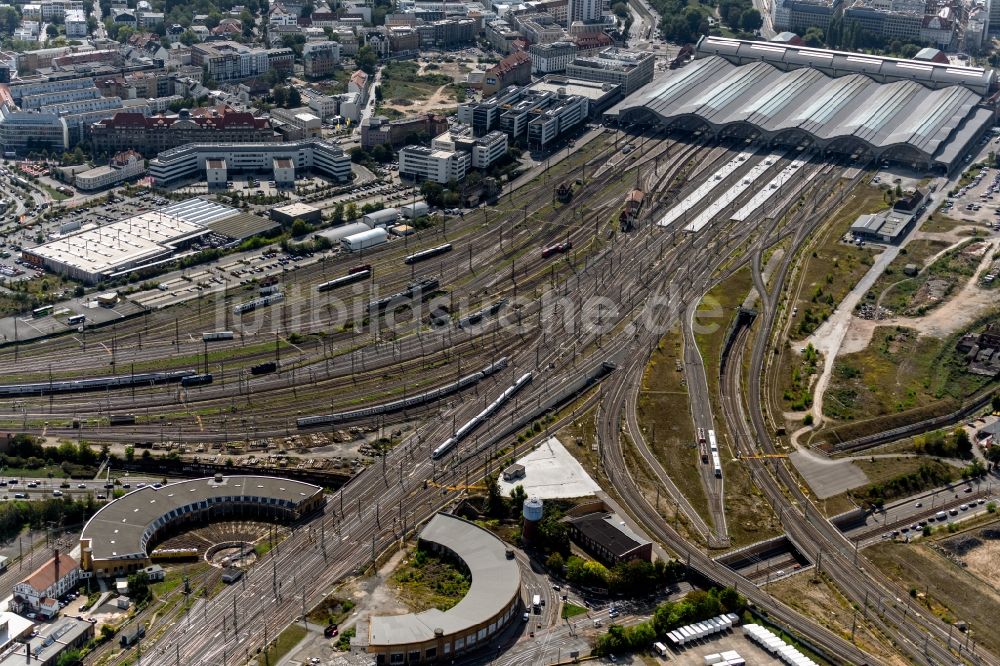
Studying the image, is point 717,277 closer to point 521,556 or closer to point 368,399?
point 368,399

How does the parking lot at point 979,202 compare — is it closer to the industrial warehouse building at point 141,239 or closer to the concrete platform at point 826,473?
the concrete platform at point 826,473

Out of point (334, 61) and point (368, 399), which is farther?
point (334, 61)

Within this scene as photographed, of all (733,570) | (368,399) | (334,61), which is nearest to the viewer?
(733,570)

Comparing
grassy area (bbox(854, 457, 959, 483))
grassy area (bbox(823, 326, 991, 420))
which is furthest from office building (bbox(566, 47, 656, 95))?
grassy area (bbox(854, 457, 959, 483))

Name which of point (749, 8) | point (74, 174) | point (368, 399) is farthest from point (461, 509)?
point (749, 8)

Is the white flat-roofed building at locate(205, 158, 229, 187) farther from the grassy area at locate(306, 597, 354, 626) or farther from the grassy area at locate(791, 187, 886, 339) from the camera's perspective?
the grassy area at locate(306, 597, 354, 626)

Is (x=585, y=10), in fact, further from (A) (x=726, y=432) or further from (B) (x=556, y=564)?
(B) (x=556, y=564)

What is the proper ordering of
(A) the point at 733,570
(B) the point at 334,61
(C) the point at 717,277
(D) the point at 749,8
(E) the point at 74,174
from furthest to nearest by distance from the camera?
1. (D) the point at 749,8
2. (B) the point at 334,61
3. (E) the point at 74,174
4. (C) the point at 717,277
5. (A) the point at 733,570

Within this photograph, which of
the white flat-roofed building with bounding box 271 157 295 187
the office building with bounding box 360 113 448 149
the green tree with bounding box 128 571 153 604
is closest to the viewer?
the green tree with bounding box 128 571 153 604
